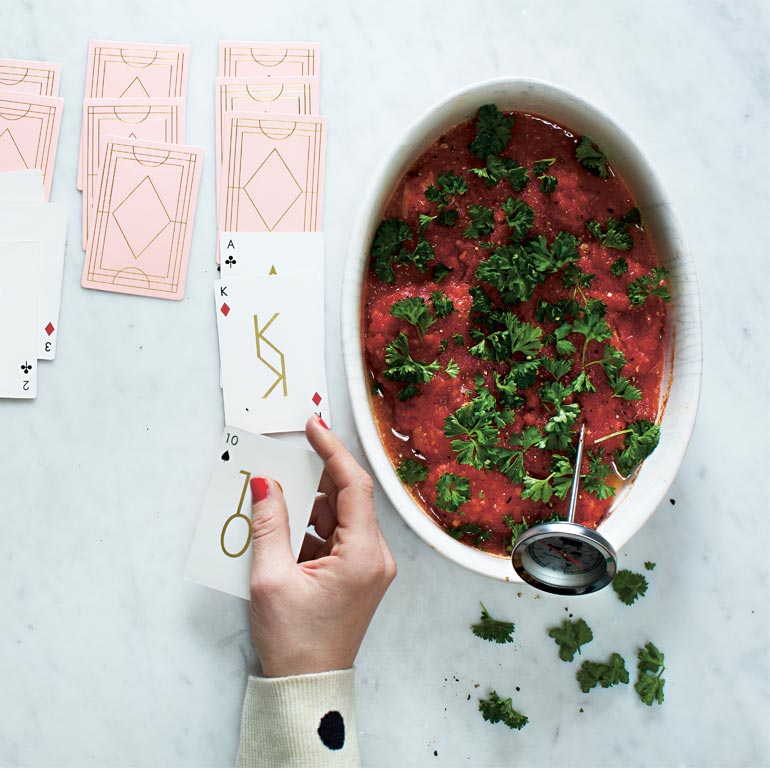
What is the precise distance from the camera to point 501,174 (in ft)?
4.83

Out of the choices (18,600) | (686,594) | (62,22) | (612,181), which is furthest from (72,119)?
(686,594)

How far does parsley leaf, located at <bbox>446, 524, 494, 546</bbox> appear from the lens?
1499mm

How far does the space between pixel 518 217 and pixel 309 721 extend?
1084mm

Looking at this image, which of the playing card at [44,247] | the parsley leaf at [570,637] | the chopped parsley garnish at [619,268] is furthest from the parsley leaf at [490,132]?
the parsley leaf at [570,637]

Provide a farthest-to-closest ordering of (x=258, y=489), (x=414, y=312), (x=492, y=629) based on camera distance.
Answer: (x=492, y=629)
(x=258, y=489)
(x=414, y=312)

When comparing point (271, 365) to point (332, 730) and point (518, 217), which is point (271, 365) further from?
point (332, 730)

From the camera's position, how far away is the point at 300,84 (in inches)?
66.5

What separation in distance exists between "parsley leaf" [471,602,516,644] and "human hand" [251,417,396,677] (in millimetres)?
285

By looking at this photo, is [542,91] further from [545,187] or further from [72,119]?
[72,119]

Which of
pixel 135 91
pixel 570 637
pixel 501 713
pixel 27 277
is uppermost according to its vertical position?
pixel 135 91

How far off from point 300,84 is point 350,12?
209 mm

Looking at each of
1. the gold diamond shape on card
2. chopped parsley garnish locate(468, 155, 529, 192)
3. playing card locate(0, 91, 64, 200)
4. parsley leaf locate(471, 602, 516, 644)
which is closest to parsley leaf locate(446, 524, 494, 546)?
parsley leaf locate(471, 602, 516, 644)

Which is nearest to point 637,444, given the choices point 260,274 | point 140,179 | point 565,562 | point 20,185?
point 565,562

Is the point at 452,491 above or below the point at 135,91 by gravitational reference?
below
